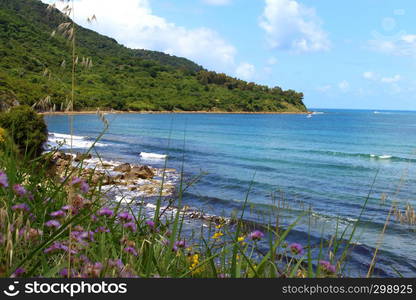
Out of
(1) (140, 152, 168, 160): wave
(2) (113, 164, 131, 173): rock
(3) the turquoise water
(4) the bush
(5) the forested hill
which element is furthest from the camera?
(5) the forested hill

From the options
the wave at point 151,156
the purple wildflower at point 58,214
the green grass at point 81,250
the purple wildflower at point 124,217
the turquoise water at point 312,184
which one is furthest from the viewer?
the wave at point 151,156

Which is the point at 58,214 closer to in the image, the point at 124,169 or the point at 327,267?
the point at 327,267

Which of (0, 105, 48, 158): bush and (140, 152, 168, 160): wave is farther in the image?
(140, 152, 168, 160): wave

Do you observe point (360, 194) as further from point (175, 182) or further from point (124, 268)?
point (124, 268)

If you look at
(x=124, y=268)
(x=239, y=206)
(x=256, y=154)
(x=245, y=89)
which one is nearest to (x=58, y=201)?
(x=124, y=268)

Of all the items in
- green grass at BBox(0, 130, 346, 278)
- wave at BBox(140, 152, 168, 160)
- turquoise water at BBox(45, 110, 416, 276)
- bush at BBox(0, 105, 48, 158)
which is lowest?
wave at BBox(140, 152, 168, 160)

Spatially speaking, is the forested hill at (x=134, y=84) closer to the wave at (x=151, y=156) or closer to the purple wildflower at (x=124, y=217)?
the wave at (x=151, y=156)

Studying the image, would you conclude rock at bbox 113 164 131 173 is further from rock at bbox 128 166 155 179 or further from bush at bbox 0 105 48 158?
bush at bbox 0 105 48 158

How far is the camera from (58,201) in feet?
10.7

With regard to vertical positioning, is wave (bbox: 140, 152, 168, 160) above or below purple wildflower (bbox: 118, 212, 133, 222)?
below

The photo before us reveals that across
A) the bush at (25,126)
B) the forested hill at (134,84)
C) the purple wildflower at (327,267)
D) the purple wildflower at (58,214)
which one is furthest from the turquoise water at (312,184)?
the forested hill at (134,84)

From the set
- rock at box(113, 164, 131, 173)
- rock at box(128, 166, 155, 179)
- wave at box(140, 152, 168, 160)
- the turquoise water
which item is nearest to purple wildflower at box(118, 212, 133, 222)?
the turquoise water

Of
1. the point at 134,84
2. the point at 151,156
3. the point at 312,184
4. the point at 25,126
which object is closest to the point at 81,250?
Answer: the point at 25,126

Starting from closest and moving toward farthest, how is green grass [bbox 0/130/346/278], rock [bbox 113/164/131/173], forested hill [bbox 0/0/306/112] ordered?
green grass [bbox 0/130/346/278] → rock [bbox 113/164/131/173] → forested hill [bbox 0/0/306/112]
